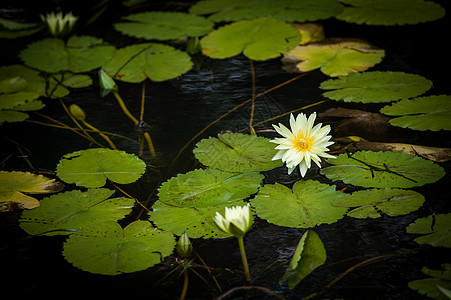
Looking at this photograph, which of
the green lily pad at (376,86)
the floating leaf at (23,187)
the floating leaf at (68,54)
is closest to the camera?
the floating leaf at (23,187)

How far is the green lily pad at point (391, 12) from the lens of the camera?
2717mm

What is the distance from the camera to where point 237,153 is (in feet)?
5.57

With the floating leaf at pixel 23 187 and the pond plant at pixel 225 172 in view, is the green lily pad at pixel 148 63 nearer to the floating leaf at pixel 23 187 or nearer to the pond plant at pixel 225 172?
the pond plant at pixel 225 172

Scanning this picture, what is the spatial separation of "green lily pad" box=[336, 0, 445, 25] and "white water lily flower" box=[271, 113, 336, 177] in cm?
151

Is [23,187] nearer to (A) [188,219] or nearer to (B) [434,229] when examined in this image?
(A) [188,219]

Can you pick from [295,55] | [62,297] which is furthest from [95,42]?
[62,297]

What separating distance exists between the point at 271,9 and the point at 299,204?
1.89 m

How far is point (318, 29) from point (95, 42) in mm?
1364

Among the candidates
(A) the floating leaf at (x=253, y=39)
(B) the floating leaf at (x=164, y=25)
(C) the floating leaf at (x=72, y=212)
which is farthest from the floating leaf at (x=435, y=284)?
(B) the floating leaf at (x=164, y=25)

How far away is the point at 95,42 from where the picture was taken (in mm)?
2730

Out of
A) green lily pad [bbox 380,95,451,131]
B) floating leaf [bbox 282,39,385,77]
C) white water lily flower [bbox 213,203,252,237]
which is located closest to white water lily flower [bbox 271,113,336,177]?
white water lily flower [bbox 213,203,252,237]

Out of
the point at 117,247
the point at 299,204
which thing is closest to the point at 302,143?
the point at 299,204

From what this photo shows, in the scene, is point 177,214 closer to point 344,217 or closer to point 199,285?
point 199,285

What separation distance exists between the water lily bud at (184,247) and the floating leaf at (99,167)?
1.39 feet
